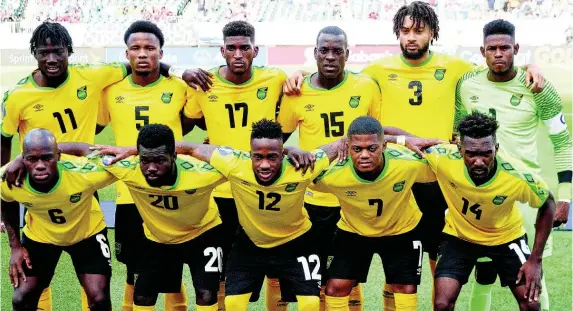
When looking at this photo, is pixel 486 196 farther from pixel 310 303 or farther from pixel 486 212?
pixel 310 303

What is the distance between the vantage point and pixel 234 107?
5.86 m

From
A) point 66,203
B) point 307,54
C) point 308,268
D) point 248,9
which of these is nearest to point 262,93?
point 308,268

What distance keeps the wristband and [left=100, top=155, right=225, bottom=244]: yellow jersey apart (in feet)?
8.43

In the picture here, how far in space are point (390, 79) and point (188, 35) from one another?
1650cm

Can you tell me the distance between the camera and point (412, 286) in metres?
5.26

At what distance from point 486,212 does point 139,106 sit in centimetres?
274

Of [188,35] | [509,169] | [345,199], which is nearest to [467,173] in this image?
[509,169]

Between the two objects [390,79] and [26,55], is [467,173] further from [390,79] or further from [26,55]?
[26,55]

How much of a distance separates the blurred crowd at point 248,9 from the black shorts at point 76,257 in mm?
18746

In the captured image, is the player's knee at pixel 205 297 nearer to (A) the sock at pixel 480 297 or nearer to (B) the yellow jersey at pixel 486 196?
(B) the yellow jersey at pixel 486 196

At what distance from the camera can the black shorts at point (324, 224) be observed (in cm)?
575

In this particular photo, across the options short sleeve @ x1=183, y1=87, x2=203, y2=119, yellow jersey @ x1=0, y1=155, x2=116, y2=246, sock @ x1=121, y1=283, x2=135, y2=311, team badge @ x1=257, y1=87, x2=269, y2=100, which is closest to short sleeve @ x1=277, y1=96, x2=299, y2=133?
team badge @ x1=257, y1=87, x2=269, y2=100

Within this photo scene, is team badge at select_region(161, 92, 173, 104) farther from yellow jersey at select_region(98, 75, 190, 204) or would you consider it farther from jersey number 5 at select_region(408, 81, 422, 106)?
jersey number 5 at select_region(408, 81, 422, 106)

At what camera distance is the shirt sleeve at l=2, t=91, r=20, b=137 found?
5848 millimetres
